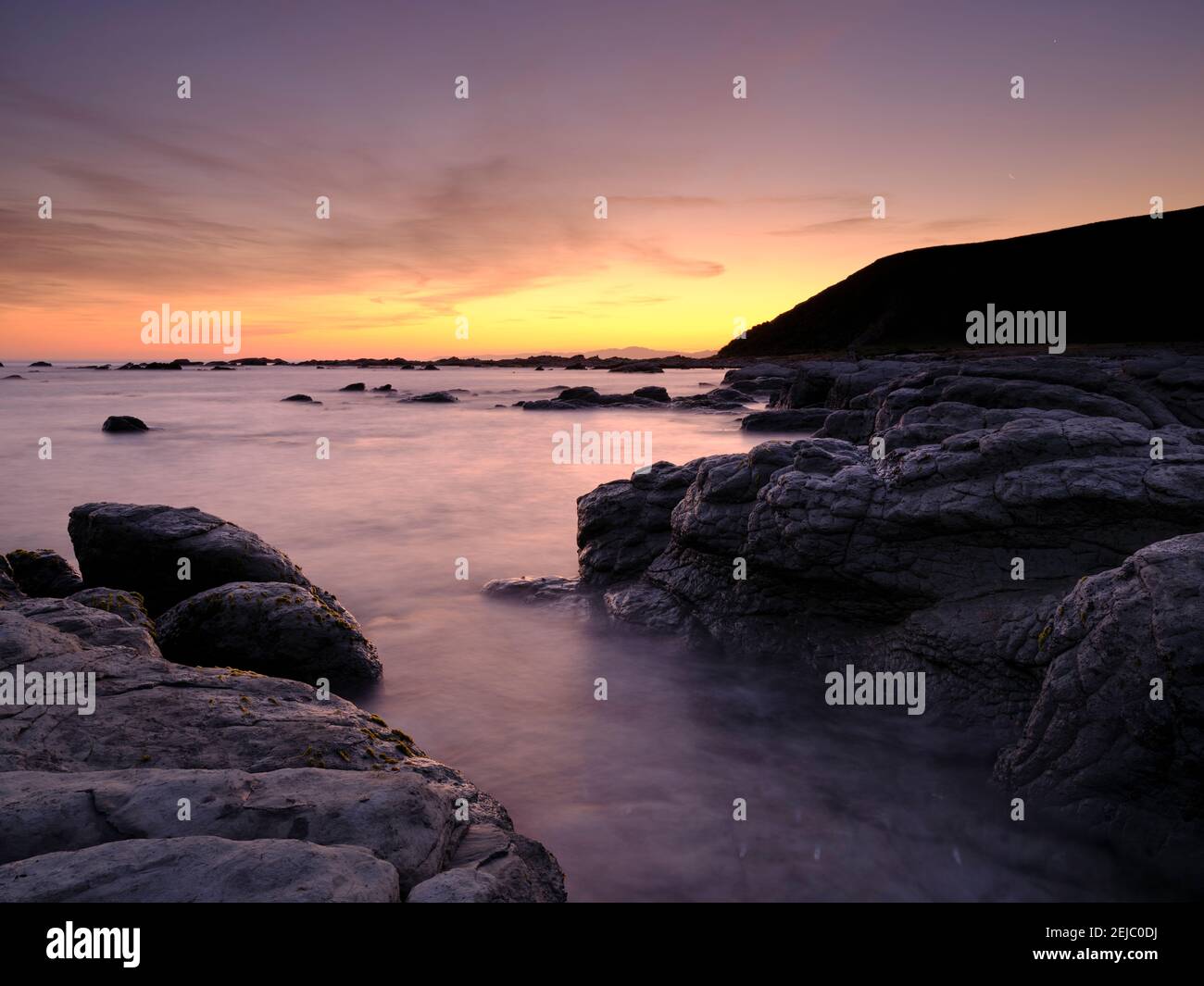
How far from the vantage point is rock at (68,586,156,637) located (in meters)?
7.26

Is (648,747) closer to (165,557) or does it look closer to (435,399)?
(165,557)

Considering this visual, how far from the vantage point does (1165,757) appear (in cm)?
473

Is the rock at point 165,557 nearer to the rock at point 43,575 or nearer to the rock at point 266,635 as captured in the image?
the rock at point 43,575

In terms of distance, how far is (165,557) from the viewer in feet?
29.5

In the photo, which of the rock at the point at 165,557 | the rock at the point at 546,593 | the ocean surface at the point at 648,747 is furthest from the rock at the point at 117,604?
the rock at the point at 546,593

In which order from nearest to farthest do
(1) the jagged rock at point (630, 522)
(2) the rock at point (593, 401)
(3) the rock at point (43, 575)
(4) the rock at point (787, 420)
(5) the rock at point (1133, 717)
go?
(5) the rock at point (1133, 717)
(3) the rock at point (43, 575)
(1) the jagged rock at point (630, 522)
(4) the rock at point (787, 420)
(2) the rock at point (593, 401)

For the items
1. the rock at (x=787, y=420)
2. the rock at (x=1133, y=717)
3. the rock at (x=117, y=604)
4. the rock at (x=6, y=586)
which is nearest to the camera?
the rock at (x=1133, y=717)

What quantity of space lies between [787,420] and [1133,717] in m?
29.7

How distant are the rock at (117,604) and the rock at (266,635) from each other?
1.11 ft

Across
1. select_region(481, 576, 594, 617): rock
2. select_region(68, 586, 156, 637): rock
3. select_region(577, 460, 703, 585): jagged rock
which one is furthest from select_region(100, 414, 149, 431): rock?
select_region(68, 586, 156, 637): rock

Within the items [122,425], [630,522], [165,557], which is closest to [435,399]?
[122,425]

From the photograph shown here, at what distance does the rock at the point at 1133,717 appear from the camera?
4621mm

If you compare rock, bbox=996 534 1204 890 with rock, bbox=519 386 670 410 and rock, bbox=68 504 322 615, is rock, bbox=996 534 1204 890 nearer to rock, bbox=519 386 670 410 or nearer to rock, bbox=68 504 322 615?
rock, bbox=68 504 322 615

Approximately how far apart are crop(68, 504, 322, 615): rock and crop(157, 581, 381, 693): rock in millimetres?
991
